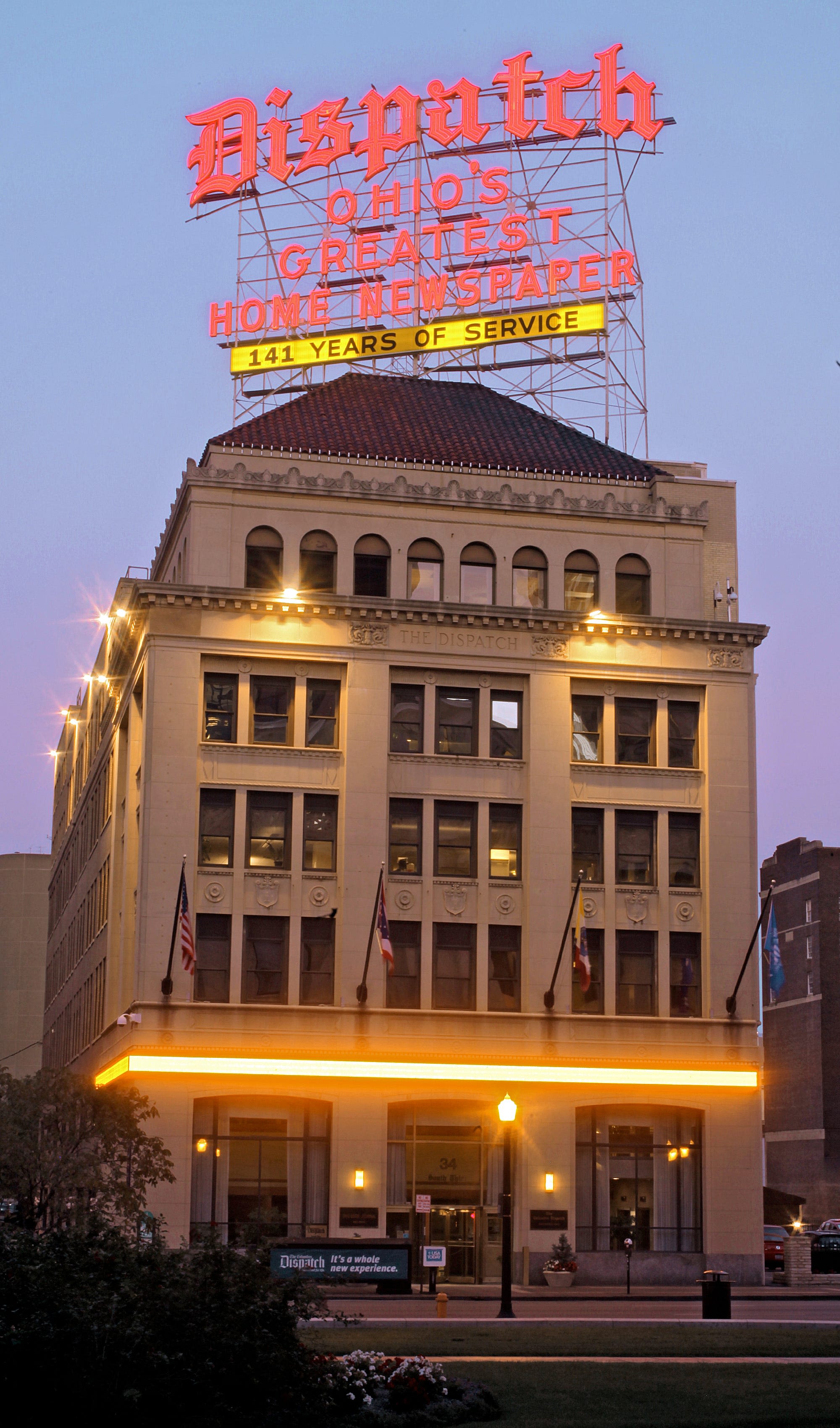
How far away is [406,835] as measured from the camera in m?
62.1

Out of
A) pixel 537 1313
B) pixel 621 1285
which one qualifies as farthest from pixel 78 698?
pixel 537 1313

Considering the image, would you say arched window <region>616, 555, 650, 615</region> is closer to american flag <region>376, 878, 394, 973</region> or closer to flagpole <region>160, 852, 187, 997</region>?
american flag <region>376, 878, 394, 973</region>

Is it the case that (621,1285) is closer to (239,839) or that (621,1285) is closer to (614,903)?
(614,903)

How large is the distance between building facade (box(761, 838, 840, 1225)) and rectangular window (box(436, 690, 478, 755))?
51.4 m

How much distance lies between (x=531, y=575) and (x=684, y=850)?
36.0 feet

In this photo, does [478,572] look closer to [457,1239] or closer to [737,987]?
[737,987]

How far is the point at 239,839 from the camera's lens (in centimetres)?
6025

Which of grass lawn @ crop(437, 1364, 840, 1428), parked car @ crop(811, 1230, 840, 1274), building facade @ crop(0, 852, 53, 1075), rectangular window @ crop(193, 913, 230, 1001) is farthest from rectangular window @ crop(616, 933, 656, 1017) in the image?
building facade @ crop(0, 852, 53, 1075)

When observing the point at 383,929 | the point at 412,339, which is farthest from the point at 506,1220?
the point at 412,339

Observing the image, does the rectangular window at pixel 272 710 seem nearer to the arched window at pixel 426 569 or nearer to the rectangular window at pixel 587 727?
the arched window at pixel 426 569

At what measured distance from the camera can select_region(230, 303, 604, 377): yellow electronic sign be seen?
70.5 metres

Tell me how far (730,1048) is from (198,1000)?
17.7 m

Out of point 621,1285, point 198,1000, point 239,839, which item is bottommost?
point 621,1285

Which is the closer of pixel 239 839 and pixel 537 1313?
pixel 537 1313
